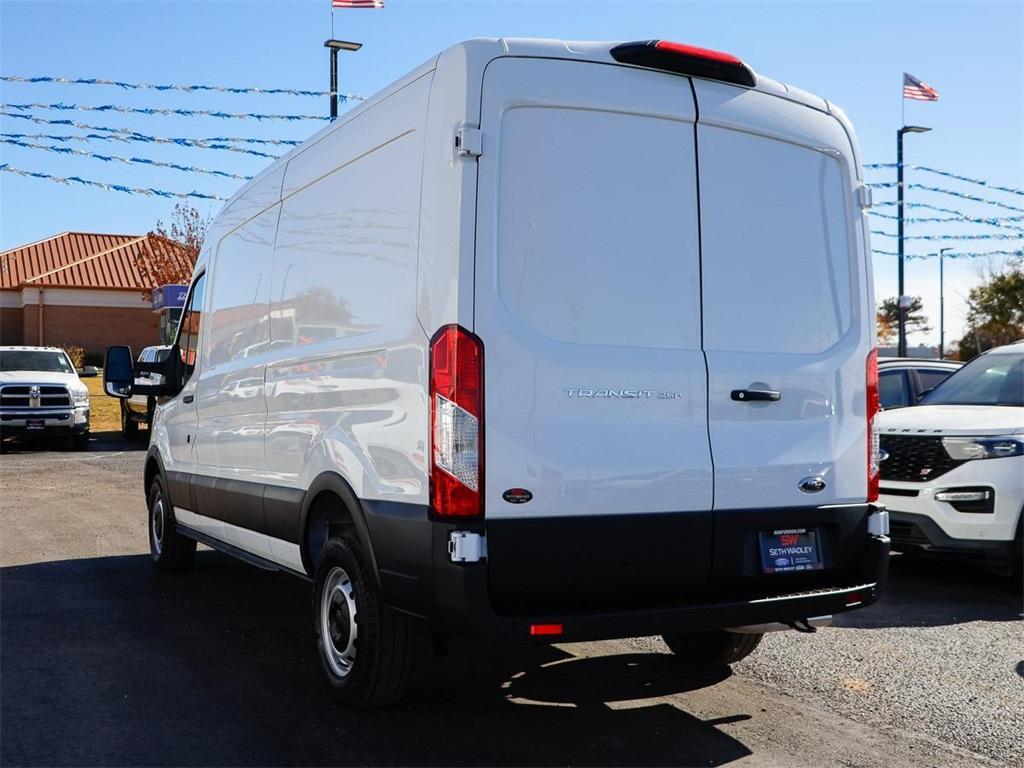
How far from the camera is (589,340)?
13.9ft

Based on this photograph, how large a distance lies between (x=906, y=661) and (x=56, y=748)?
4.09 m

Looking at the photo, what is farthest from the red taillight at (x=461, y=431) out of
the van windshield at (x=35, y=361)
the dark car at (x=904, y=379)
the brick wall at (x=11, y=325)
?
the brick wall at (x=11, y=325)

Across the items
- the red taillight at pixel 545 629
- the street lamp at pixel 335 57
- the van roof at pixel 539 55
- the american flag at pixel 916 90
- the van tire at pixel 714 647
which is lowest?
the van tire at pixel 714 647

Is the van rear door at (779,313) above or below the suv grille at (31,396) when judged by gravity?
above

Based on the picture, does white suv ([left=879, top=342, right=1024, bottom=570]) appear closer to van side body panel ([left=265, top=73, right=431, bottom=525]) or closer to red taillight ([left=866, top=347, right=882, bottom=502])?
red taillight ([left=866, top=347, right=882, bottom=502])

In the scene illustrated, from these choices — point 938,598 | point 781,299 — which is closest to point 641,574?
point 781,299

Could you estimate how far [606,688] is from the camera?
5.19 meters

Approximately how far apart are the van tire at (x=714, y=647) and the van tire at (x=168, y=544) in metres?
3.84

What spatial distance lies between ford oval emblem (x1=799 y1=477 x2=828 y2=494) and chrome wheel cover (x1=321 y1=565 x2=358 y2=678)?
197 centimetres

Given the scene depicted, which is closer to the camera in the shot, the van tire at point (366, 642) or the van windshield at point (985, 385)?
the van tire at point (366, 642)

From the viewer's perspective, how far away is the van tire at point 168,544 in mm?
7953

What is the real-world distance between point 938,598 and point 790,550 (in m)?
3.37

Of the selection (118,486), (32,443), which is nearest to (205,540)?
(118,486)

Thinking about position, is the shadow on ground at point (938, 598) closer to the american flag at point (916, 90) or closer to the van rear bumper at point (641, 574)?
the van rear bumper at point (641, 574)
